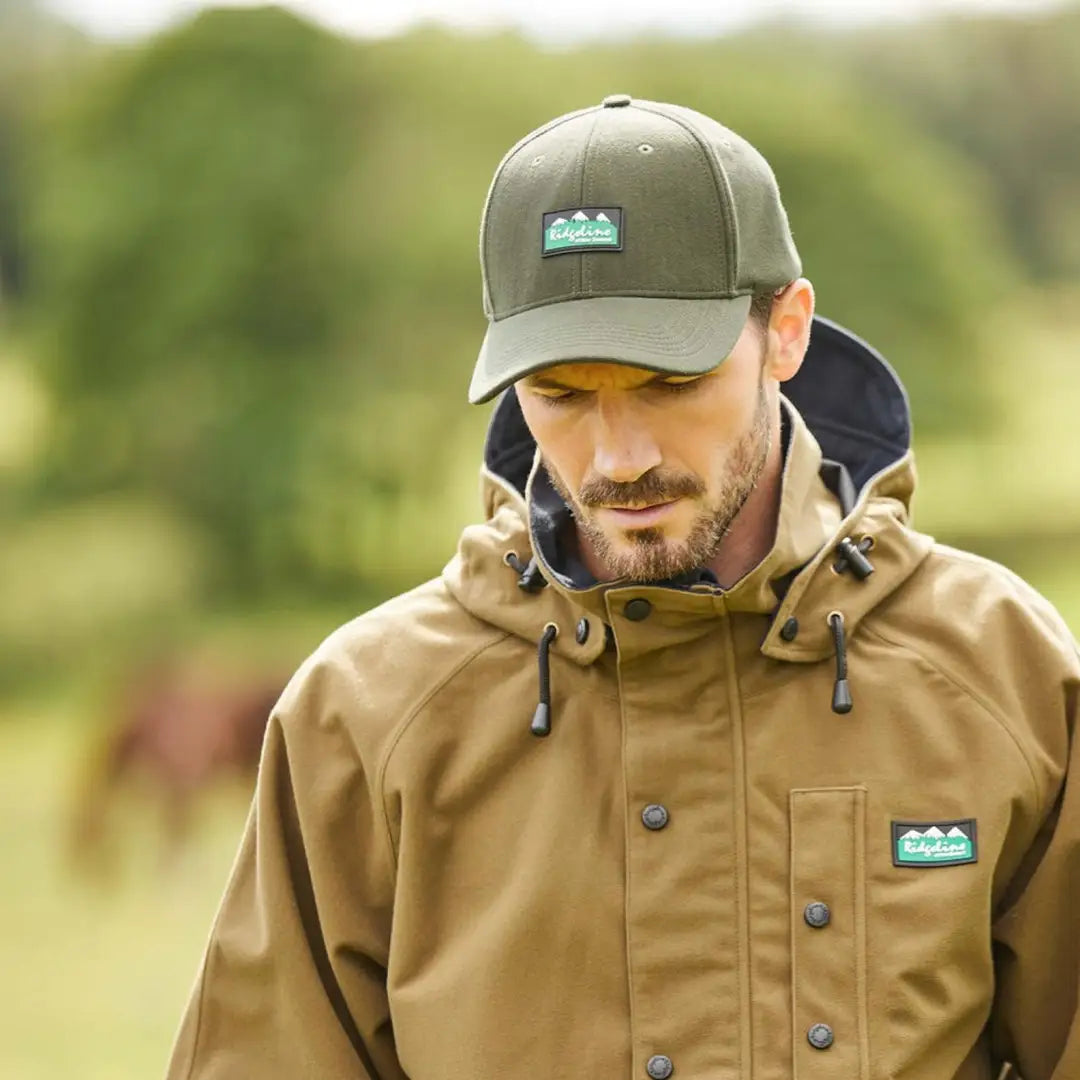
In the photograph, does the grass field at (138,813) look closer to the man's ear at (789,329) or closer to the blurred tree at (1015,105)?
the blurred tree at (1015,105)

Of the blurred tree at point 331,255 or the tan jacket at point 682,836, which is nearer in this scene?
the tan jacket at point 682,836

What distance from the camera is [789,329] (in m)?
1.65

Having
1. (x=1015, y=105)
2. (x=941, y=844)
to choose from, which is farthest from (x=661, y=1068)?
(x=1015, y=105)

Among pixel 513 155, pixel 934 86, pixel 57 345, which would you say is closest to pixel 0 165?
pixel 57 345

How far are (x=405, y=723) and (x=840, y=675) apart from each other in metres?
0.37

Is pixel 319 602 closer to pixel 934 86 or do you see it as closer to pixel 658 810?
pixel 934 86

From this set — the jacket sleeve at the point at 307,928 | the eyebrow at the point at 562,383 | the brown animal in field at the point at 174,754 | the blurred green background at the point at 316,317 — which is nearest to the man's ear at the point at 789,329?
the eyebrow at the point at 562,383

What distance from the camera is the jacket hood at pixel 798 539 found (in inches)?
62.8

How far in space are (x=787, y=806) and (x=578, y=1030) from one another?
0.82 ft

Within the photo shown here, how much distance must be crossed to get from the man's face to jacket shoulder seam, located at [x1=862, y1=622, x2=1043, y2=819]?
17 centimetres

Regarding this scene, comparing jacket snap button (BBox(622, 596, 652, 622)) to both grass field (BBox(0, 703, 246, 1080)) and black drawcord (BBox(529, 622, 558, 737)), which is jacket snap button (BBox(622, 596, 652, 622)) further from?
grass field (BBox(0, 703, 246, 1080))

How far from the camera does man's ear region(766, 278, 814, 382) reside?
64.4 inches

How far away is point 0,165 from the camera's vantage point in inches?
348

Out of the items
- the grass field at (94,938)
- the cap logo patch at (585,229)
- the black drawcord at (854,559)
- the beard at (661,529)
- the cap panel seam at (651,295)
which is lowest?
the grass field at (94,938)
